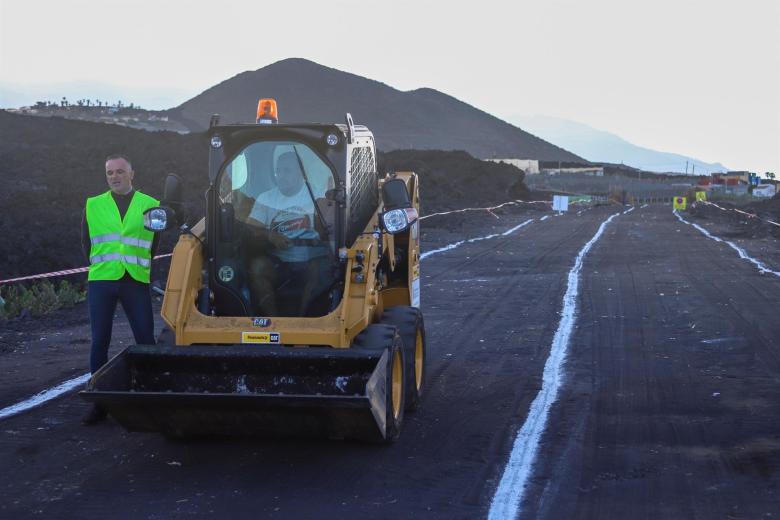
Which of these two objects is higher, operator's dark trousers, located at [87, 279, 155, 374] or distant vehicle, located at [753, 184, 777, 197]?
operator's dark trousers, located at [87, 279, 155, 374]

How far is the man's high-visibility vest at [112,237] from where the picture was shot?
831 cm

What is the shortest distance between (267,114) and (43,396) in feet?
10.3

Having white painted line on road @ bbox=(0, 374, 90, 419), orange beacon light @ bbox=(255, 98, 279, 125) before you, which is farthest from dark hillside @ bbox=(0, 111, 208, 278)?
orange beacon light @ bbox=(255, 98, 279, 125)

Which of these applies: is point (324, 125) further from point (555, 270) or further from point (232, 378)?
point (555, 270)

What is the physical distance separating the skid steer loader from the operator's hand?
1cm

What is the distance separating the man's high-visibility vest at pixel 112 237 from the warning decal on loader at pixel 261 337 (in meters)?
1.27

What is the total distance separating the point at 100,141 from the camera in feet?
136

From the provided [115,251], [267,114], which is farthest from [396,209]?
[115,251]

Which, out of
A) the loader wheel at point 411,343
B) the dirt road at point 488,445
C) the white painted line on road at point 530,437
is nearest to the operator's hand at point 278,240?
the loader wheel at point 411,343

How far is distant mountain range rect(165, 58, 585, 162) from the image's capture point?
156375 millimetres

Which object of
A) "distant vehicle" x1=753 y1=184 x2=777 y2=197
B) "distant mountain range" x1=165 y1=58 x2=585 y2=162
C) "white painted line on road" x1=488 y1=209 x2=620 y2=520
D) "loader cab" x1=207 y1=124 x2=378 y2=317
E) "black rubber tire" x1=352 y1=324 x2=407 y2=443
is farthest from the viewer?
"distant mountain range" x1=165 y1=58 x2=585 y2=162

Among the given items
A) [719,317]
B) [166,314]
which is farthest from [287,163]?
[719,317]

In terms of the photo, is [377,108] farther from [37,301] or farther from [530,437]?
[530,437]

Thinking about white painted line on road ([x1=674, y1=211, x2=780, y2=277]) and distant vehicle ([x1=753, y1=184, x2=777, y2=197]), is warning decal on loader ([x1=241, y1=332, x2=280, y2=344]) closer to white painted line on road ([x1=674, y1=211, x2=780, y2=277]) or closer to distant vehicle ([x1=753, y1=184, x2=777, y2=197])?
white painted line on road ([x1=674, y1=211, x2=780, y2=277])
